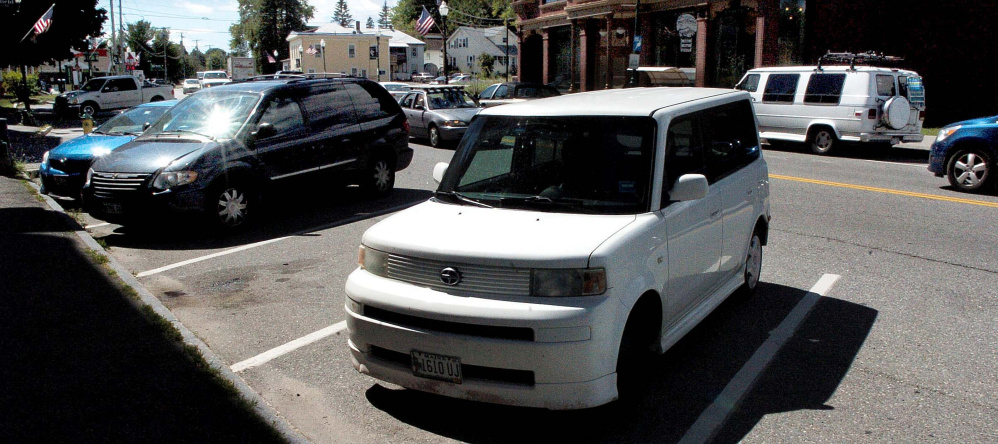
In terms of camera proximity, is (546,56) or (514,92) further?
(546,56)

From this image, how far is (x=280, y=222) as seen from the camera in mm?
10695

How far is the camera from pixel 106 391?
15.1 ft

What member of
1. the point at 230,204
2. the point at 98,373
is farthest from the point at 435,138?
the point at 98,373

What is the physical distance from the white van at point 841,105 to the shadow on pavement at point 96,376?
51.3ft

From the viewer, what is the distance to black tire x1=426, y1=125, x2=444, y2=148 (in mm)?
20658

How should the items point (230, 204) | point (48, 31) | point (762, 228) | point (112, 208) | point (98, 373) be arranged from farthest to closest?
point (48, 31) → point (230, 204) → point (112, 208) → point (762, 228) → point (98, 373)

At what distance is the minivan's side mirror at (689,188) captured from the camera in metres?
4.62

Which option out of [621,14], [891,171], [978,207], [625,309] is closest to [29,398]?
[625,309]

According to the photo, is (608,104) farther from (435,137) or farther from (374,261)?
(435,137)

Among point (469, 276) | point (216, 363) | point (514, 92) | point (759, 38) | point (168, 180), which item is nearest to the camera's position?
point (469, 276)

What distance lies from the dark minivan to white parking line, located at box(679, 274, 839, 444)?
6714 millimetres

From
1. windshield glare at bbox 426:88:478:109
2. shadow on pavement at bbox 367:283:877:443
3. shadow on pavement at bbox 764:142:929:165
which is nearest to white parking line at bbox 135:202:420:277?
shadow on pavement at bbox 367:283:877:443

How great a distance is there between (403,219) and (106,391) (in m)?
2.01

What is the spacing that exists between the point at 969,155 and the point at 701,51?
21.4 meters
